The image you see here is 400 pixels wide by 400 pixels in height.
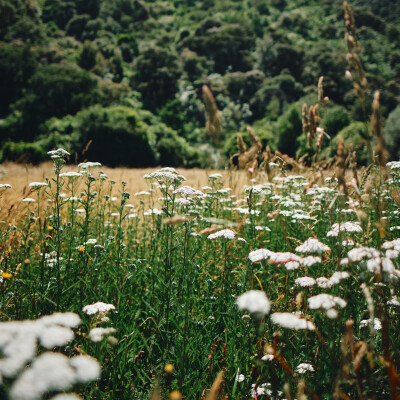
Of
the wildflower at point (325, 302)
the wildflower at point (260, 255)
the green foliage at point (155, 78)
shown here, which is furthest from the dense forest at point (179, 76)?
the wildflower at point (325, 302)

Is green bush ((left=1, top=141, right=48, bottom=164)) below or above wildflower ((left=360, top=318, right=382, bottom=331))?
below

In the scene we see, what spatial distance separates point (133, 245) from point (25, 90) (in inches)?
1213

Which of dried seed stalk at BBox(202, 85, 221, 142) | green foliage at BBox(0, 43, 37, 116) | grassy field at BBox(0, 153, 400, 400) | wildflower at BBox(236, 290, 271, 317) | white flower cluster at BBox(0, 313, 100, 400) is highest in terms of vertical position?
green foliage at BBox(0, 43, 37, 116)

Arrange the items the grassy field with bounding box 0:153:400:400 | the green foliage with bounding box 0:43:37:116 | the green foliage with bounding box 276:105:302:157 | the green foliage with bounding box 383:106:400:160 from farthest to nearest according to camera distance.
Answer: the green foliage with bounding box 0:43:37:116 → the green foliage with bounding box 276:105:302:157 → the green foliage with bounding box 383:106:400:160 → the grassy field with bounding box 0:153:400:400

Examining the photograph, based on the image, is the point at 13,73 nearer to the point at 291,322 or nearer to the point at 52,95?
the point at 52,95

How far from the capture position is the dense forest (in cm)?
2103

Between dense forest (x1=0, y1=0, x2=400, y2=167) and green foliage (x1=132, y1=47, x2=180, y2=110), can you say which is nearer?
dense forest (x1=0, y1=0, x2=400, y2=167)

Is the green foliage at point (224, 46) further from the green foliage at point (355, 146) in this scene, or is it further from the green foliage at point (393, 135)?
the green foliage at point (355, 146)


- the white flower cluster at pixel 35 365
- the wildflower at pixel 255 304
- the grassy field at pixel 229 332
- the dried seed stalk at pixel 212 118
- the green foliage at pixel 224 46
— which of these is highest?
the green foliage at pixel 224 46

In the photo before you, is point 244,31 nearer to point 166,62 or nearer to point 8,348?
point 166,62

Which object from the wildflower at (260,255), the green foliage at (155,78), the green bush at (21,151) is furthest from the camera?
the green foliage at (155,78)

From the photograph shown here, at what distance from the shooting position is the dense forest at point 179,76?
828 inches

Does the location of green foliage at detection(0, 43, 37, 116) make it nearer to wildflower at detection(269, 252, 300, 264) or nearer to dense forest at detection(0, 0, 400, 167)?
dense forest at detection(0, 0, 400, 167)

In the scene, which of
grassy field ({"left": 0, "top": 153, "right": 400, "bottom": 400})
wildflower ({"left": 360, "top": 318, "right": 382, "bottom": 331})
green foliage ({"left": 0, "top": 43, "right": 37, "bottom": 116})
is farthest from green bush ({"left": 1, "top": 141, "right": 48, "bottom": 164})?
wildflower ({"left": 360, "top": 318, "right": 382, "bottom": 331})
